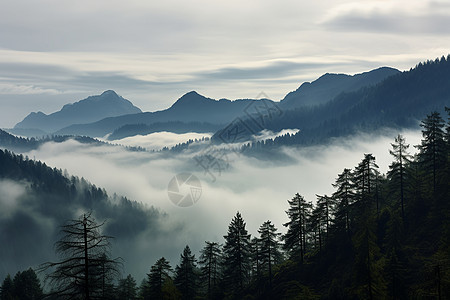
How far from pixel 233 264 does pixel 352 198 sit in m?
20.5

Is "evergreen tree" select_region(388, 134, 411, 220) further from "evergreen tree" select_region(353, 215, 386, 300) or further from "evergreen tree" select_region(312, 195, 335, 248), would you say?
"evergreen tree" select_region(353, 215, 386, 300)

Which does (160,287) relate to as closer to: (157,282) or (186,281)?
(157,282)

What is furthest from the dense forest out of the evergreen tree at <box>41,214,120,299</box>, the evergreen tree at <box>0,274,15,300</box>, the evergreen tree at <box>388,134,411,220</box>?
the evergreen tree at <box>41,214,120,299</box>

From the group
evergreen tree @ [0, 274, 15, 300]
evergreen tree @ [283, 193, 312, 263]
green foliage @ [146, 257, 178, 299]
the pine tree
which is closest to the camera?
green foliage @ [146, 257, 178, 299]

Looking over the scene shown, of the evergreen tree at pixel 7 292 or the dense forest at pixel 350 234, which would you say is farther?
the evergreen tree at pixel 7 292

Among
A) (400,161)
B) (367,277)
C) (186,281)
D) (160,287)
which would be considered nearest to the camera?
(367,277)

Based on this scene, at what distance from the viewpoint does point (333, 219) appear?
182 ft

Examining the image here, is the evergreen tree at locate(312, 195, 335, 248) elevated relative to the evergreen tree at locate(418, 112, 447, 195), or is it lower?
lower

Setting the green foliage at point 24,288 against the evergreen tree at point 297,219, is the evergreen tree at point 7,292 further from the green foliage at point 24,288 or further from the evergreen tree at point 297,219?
the evergreen tree at point 297,219

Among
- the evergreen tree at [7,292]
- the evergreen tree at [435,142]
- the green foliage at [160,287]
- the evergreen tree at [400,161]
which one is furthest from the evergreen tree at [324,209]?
the evergreen tree at [7,292]

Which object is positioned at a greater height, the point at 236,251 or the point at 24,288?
the point at 236,251

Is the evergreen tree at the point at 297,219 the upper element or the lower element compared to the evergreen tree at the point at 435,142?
lower

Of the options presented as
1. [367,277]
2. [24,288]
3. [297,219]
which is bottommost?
[24,288]

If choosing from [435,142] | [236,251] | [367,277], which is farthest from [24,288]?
[435,142]
